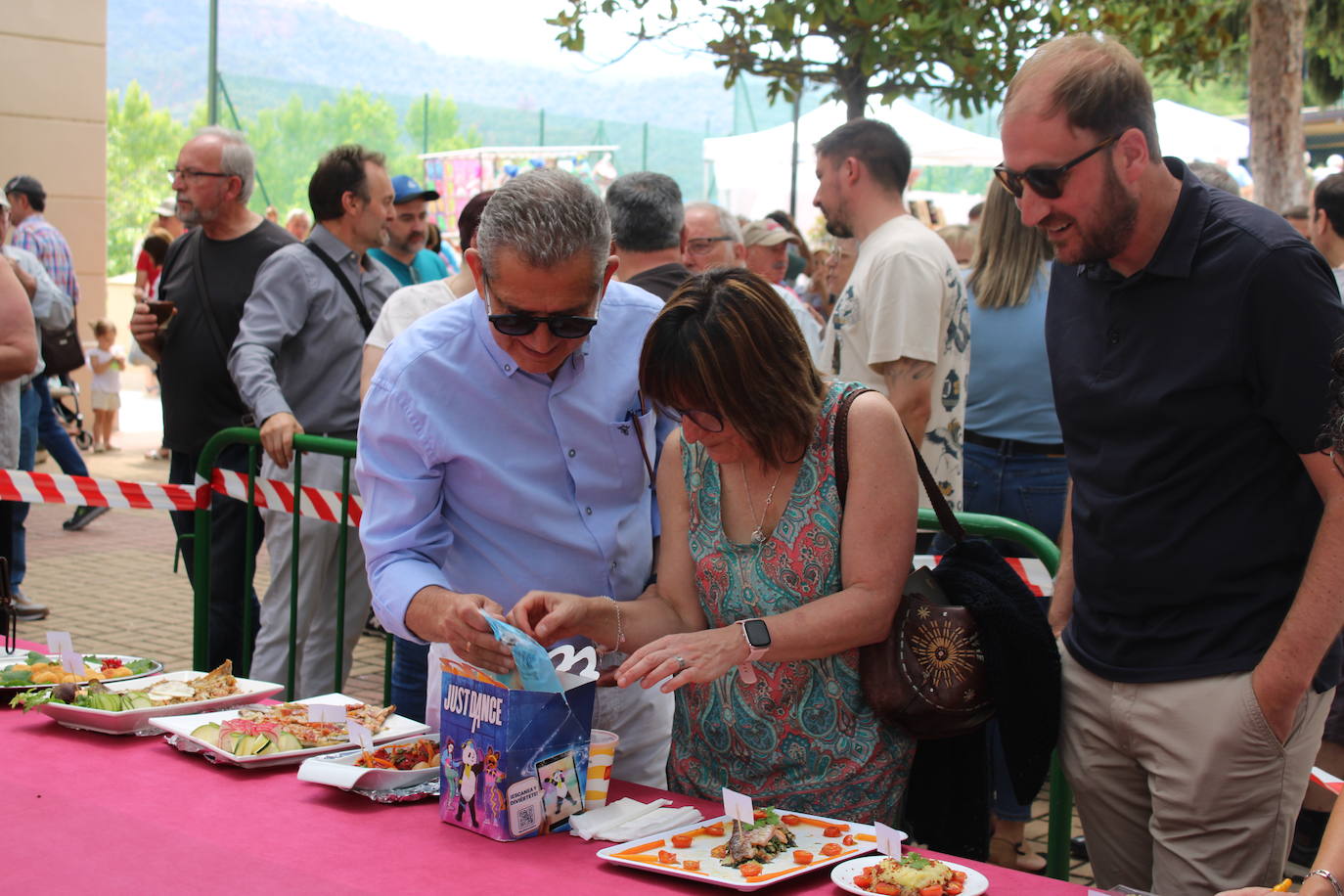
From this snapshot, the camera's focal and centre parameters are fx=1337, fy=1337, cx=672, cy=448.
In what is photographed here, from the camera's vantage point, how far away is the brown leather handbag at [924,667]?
2.42 metres

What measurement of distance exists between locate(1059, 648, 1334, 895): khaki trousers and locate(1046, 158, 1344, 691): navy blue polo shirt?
0.05 meters

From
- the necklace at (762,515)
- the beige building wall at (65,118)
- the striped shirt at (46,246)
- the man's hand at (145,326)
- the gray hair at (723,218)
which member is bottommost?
the necklace at (762,515)

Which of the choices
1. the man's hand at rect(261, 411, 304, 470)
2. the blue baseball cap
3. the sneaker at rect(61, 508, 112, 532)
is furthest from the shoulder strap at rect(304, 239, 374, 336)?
the sneaker at rect(61, 508, 112, 532)

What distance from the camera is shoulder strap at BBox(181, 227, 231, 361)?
5.41 meters

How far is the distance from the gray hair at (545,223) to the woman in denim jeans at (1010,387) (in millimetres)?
2614

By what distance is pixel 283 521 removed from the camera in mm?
5121

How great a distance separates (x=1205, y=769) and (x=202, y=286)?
4.42 m

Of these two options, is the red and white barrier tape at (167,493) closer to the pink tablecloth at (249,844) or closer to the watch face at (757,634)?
the pink tablecloth at (249,844)

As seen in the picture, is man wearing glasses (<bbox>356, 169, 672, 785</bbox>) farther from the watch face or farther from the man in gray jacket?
the man in gray jacket

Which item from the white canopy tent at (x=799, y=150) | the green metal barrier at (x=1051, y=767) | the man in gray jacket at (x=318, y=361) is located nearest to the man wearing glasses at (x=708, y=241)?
the man in gray jacket at (x=318, y=361)

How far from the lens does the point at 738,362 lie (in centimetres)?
241

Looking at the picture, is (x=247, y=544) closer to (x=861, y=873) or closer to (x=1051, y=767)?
(x=1051, y=767)

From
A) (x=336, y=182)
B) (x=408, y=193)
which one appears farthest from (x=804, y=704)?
(x=408, y=193)

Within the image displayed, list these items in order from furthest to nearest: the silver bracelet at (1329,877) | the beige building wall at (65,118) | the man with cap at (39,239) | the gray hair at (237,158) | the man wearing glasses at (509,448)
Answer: the beige building wall at (65,118) → the man with cap at (39,239) → the gray hair at (237,158) → the man wearing glasses at (509,448) → the silver bracelet at (1329,877)
